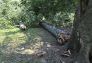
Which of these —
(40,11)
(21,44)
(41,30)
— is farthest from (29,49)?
(40,11)

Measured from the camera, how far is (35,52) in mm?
5898

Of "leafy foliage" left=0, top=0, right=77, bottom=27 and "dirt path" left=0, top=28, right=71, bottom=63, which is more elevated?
"leafy foliage" left=0, top=0, right=77, bottom=27

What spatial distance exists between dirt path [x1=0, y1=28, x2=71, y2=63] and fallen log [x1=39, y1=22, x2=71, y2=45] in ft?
0.68

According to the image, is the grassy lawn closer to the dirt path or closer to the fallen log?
the dirt path

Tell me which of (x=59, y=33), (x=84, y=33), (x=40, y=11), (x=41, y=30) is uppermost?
(x=84, y=33)

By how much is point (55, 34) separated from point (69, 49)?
1.80 m

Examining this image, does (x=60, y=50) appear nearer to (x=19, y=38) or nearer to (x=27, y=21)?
(x=19, y=38)

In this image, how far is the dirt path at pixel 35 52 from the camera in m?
5.37

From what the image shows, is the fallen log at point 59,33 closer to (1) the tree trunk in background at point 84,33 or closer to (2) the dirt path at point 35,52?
(2) the dirt path at point 35,52

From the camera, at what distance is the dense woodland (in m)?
4.88

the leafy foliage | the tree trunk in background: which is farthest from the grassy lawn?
the leafy foliage

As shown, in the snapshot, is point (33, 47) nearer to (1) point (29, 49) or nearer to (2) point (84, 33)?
(1) point (29, 49)

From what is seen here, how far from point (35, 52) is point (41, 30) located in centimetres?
289

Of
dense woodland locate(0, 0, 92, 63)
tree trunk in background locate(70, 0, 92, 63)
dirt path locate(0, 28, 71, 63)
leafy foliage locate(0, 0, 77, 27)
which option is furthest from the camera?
leafy foliage locate(0, 0, 77, 27)
